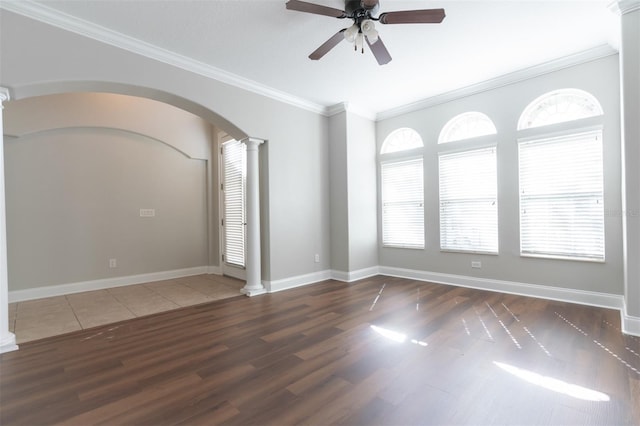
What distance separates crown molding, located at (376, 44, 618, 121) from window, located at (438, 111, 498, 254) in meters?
0.36

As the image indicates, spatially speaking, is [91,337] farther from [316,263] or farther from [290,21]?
[290,21]

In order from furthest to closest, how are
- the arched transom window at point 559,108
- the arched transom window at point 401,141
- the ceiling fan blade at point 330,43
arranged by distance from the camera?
the arched transom window at point 401,141, the arched transom window at point 559,108, the ceiling fan blade at point 330,43

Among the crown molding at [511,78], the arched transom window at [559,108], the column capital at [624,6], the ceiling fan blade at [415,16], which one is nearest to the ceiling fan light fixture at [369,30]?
the ceiling fan blade at [415,16]

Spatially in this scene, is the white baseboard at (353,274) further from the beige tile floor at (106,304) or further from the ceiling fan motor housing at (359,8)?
the ceiling fan motor housing at (359,8)

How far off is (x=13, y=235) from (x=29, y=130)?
61.3 inches

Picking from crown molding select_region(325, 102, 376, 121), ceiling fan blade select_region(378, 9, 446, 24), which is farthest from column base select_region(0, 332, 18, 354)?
crown molding select_region(325, 102, 376, 121)

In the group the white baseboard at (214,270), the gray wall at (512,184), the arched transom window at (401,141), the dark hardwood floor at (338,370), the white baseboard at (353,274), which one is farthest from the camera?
the white baseboard at (214,270)

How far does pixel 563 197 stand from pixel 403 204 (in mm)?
2319

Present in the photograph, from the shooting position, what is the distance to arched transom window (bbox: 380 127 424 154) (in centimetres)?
540

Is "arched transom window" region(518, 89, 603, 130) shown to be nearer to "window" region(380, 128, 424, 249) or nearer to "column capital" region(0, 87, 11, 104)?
"window" region(380, 128, 424, 249)

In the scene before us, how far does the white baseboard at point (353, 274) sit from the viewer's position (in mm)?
5225

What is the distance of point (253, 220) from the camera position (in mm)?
4598

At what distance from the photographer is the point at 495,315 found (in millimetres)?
3389

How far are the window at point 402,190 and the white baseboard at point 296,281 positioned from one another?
1372mm
